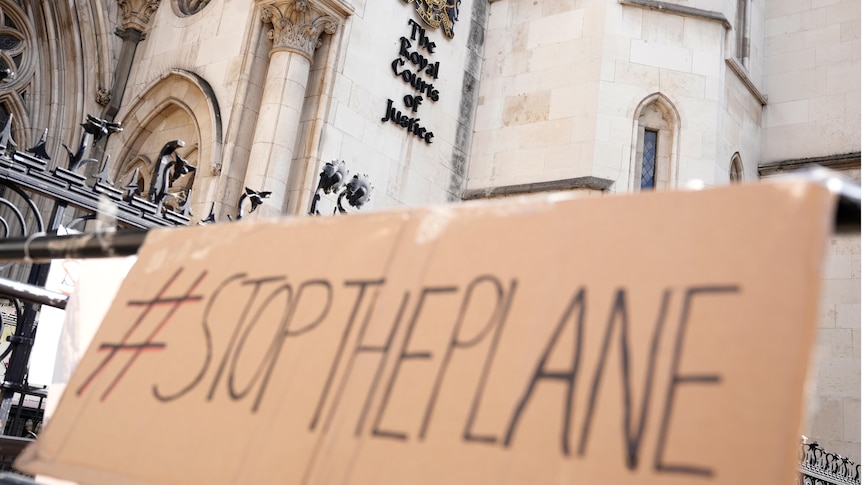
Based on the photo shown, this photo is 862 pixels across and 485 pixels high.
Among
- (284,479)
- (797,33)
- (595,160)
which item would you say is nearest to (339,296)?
(284,479)

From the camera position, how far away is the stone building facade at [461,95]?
10281 mm

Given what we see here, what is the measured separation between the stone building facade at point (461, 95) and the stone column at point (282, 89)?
0.02 metres

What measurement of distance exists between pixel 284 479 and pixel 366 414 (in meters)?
0.19

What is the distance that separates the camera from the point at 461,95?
12.9 m

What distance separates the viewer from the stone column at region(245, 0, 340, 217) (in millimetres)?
9695

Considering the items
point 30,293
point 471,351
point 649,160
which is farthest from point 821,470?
point 471,351

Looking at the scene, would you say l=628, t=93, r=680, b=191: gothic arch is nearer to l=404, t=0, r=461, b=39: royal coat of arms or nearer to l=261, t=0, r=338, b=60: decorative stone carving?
l=404, t=0, r=461, b=39: royal coat of arms

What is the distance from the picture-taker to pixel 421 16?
1196 centimetres

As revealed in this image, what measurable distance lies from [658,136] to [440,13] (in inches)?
161

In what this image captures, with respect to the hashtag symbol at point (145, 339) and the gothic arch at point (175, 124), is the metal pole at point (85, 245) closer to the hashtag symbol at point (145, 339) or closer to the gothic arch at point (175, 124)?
the hashtag symbol at point (145, 339)

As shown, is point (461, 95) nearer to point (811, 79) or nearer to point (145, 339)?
point (811, 79)

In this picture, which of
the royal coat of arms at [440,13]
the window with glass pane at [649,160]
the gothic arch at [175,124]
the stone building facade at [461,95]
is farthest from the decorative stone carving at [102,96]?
the window with glass pane at [649,160]

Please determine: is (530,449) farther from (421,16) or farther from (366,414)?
(421,16)

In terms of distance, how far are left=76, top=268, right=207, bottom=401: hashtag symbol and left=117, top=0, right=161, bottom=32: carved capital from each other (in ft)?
40.3
